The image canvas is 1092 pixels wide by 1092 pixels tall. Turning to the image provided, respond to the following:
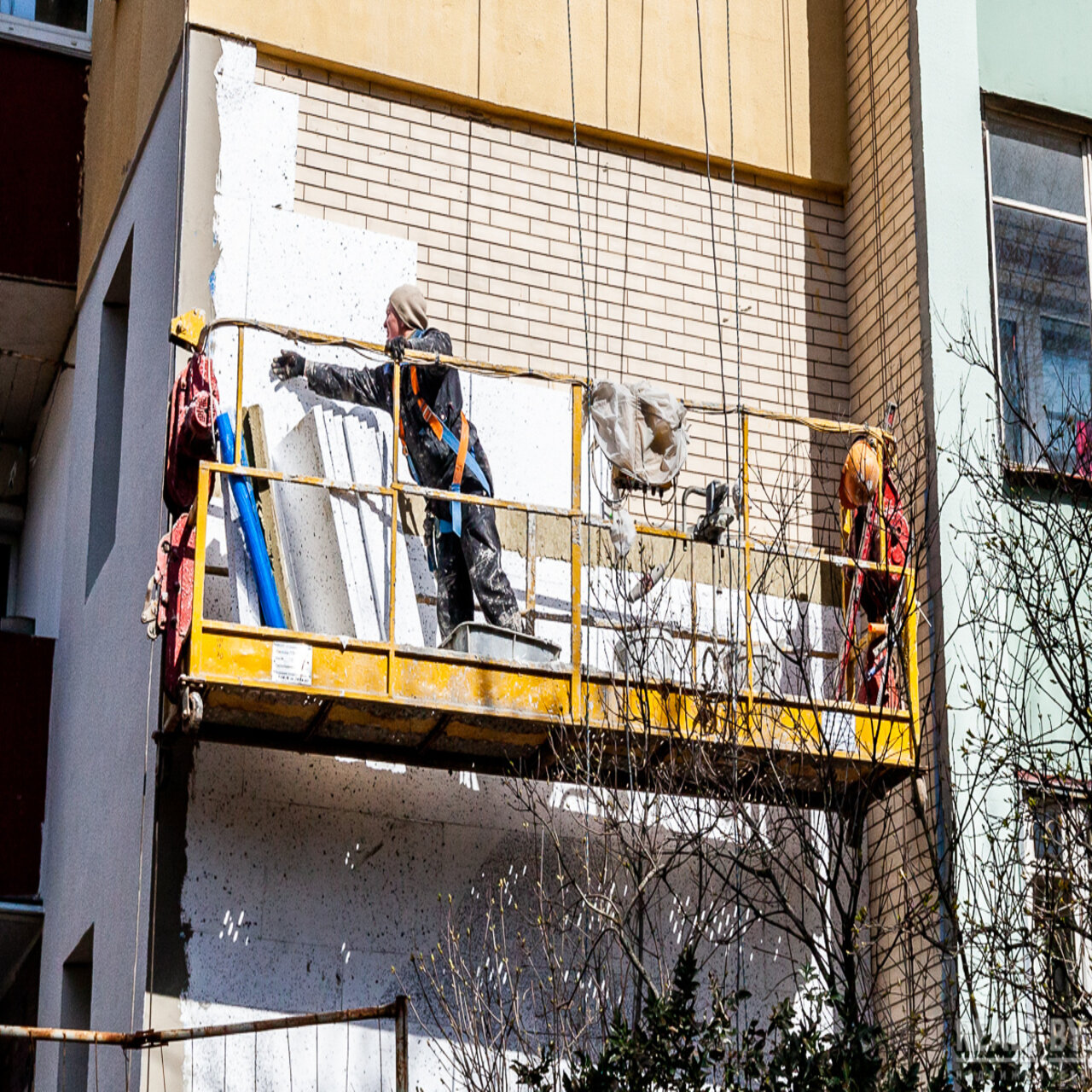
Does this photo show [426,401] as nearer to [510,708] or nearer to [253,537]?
[253,537]

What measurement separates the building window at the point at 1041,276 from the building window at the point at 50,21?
6839 mm

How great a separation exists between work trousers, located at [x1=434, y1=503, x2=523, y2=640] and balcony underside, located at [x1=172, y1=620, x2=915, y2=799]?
1.69 ft

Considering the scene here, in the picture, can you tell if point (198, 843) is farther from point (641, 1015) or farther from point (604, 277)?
point (604, 277)

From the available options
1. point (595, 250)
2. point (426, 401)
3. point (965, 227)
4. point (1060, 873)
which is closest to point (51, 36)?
point (595, 250)

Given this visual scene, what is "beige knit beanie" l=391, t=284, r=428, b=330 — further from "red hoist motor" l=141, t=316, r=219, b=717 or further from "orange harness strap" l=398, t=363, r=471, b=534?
"red hoist motor" l=141, t=316, r=219, b=717

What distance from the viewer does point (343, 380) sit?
11016 mm

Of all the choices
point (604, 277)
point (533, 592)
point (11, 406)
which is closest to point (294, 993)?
point (533, 592)

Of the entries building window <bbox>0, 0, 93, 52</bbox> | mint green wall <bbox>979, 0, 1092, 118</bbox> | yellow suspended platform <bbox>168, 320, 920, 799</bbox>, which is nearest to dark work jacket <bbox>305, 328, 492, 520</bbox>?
yellow suspended platform <bbox>168, 320, 920, 799</bbox>

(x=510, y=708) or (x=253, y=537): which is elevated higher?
(x=253, y=537)

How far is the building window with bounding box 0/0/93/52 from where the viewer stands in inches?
615

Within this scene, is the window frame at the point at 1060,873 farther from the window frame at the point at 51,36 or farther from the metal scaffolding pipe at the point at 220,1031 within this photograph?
the window frame at the point at 51,36

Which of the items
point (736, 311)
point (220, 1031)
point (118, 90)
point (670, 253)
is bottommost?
point (220, 1031)

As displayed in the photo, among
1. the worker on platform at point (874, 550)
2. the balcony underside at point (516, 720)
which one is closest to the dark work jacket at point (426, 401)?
the balcony underside at point (516, 720)

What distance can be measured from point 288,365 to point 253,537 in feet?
2.89
